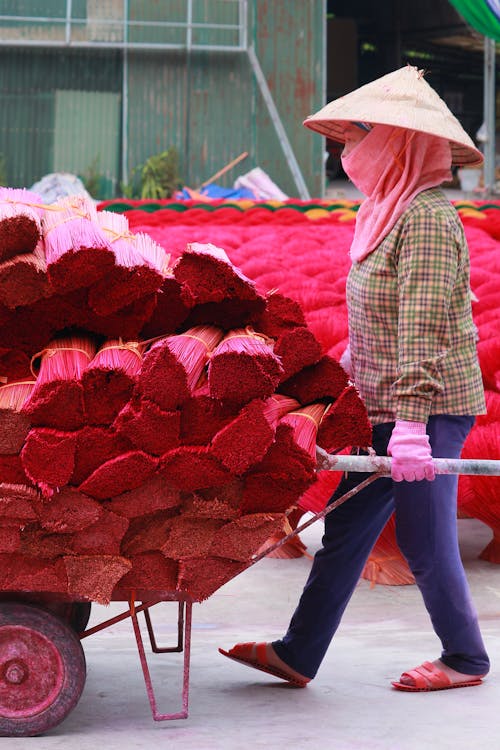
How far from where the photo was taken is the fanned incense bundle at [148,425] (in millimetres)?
2398

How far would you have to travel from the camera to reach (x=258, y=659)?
2990mm

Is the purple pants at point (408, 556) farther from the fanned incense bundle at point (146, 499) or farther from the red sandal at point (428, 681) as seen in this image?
the fanned incense bundle at point (146, 499)

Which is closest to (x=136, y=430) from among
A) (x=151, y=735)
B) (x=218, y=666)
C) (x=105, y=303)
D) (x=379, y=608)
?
(x=105, y=303)

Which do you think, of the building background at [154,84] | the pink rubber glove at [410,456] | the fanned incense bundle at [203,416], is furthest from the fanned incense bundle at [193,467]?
the building background at [154,84]

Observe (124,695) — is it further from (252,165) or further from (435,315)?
(252,165)

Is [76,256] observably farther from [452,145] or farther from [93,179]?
[93,179]

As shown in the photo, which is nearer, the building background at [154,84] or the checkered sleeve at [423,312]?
the checkered sleeve at [423,312]

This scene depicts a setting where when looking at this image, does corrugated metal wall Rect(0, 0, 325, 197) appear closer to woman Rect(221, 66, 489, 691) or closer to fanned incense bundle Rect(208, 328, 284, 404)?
woman Rect(221, 66, 489, 691)

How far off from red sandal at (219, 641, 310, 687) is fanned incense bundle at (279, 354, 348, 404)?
2.34 ft

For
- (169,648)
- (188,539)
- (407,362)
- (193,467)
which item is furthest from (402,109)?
(169,648)

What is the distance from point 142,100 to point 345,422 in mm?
17855

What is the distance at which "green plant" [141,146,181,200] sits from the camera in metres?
19.3

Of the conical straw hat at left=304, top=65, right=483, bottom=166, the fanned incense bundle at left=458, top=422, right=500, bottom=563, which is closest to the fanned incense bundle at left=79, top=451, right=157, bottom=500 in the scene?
the conical straw hat at left=304, top=65, right=483, bottom=166

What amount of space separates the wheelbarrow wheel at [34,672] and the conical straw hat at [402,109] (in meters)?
1.24
